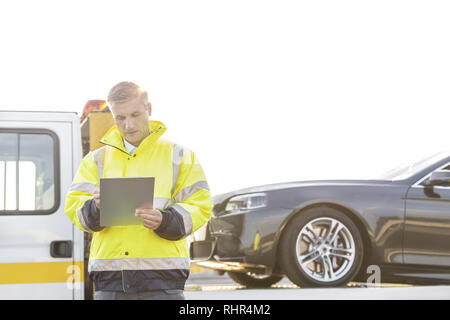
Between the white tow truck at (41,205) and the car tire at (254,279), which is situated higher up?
the white tow truck at (41,205)

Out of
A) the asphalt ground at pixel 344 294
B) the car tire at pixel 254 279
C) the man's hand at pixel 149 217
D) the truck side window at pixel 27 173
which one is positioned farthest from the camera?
the car tire at pixel 254 279

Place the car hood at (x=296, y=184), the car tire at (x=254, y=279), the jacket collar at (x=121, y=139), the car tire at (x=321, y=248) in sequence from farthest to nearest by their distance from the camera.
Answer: the car tire at (x=254, y=279) → the car hood at (x=296, y=184) → the car tire at (x=321, y=248) → the jacket collar at (x=121, y=139)

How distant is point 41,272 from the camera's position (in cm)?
344

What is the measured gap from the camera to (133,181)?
248 centimetres

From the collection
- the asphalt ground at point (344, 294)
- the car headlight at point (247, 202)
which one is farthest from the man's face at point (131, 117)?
the car headlight at point (247, 202)

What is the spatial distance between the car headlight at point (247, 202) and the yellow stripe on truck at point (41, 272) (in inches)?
68.1

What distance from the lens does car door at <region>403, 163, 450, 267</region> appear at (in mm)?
4676

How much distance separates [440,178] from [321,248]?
109 centimetres

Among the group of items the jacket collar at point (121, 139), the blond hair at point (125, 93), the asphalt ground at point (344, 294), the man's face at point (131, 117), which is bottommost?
the asphalt ground at point (344, 294)

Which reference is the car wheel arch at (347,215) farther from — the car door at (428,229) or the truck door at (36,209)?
the truck door at (36,209)

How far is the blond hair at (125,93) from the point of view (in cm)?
266

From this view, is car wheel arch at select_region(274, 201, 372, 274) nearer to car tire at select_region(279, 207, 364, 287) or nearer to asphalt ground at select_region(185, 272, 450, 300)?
car tire at select_region(279, 207, 364, 287)
